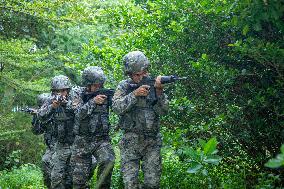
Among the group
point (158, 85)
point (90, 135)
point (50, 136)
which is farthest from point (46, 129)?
point (158, 85)

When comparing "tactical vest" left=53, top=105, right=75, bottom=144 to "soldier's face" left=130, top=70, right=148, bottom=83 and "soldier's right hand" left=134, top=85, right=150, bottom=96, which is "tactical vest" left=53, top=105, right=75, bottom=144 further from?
"soldier's right hand" left=134, top=85, right=150, bottom=96

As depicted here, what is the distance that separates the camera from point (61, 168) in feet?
23.7

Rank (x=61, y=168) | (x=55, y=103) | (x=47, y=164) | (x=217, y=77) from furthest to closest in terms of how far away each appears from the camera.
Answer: (x=47, y=164), (x=61, y=168), (x=55, y=103), (x=217, y=77)

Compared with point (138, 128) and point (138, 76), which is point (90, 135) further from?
point (138, 76)

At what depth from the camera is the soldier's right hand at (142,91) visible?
5625mm

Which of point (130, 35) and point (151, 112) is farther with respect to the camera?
point (130, 35)

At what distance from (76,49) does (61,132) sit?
8315 millimetres

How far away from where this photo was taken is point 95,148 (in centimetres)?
669

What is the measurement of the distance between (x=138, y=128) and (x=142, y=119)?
145 millimetres

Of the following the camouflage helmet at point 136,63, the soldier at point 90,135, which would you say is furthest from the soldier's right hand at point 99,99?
the camouflage helmet at point 136,63

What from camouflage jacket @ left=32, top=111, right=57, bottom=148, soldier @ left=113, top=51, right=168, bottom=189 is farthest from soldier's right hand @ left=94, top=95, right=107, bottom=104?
camouflage jacket @ left=32, top=111, right=57, bottom=148

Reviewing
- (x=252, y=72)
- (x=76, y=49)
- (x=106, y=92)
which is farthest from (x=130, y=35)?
(x=76, y=49)

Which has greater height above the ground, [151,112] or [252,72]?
[252,72]

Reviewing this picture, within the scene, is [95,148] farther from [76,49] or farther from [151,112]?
[76,49]
